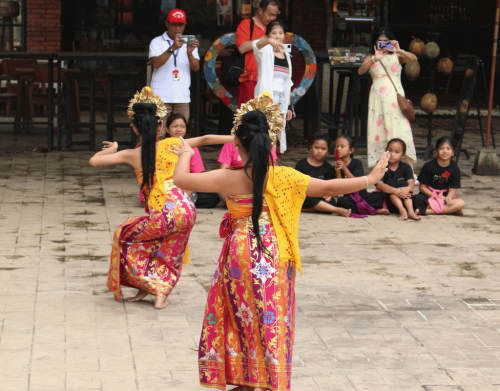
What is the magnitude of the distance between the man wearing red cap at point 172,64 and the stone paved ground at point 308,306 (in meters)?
1.49

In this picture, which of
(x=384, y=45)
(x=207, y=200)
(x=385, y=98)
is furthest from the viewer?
(x=385, y=98)

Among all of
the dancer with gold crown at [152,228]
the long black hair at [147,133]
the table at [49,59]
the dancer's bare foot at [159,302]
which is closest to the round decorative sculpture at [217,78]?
the table at [49,59]

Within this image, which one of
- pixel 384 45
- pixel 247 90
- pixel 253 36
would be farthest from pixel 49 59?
pixel 384 45

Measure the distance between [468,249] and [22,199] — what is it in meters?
4.40

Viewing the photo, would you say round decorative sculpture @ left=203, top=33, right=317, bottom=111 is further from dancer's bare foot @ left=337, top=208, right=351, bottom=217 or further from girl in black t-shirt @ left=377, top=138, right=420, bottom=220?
dancer's bare foot @ left=337, top=208, right=351, bottom=217

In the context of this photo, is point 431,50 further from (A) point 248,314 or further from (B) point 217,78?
(A) point 248,314

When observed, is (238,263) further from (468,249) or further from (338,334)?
(468,249)

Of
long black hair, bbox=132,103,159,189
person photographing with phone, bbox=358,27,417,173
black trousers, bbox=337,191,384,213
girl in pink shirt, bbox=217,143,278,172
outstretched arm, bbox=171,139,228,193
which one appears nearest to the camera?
outstretched arm, bbox=171,139,228,193

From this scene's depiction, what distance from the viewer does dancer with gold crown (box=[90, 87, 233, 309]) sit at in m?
5.25

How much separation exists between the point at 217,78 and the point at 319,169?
10.5 ft

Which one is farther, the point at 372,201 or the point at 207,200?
the point at 207,200

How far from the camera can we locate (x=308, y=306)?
211 inches

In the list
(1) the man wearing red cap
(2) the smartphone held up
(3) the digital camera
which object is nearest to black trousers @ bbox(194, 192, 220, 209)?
(1) the man wearing red cap

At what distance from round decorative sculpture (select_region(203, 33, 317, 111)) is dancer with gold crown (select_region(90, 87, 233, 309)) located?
515cm
